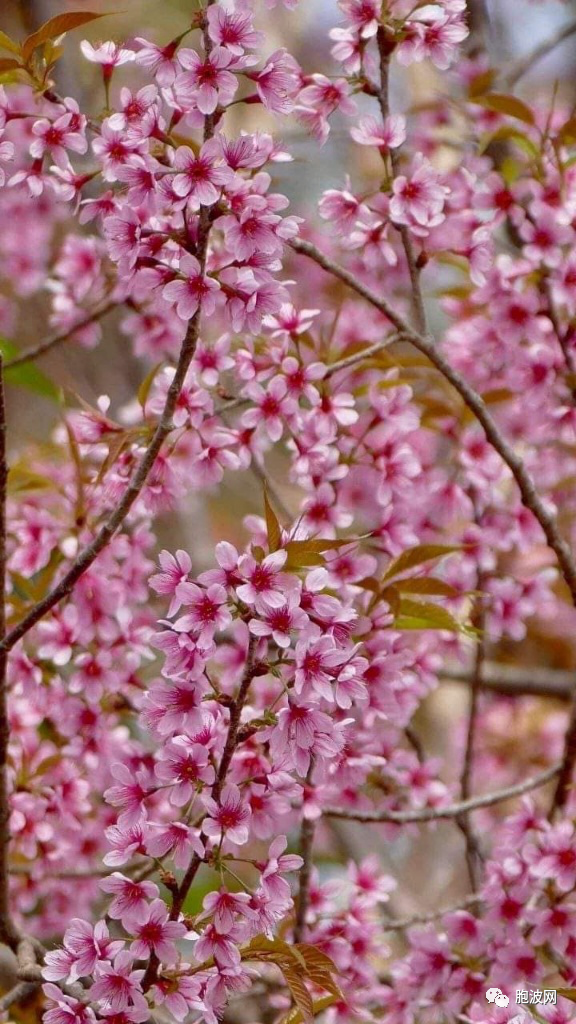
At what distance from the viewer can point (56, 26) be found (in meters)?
1.08

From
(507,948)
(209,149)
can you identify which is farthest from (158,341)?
(507,948)

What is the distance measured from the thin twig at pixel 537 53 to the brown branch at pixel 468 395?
1.14 m

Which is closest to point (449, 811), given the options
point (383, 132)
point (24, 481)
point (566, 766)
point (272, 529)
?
point (566, 766)

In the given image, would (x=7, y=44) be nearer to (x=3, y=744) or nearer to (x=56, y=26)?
(x=56, y=26)

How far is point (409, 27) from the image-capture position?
4.06 feet

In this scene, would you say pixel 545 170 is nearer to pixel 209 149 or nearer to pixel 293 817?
A: pixel 209 149

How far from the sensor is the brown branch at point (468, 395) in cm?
127

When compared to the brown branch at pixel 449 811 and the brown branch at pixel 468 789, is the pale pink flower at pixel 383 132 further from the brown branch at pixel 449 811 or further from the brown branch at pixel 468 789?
the brown branch at pixel 449 811

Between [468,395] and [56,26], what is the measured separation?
606mm

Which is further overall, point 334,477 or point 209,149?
point 334,477

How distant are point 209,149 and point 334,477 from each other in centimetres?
48

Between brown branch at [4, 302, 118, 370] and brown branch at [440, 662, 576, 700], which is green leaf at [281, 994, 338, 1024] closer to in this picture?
brown branch at [4, 302, 118, 370]

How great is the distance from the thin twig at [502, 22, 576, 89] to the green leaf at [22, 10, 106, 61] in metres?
1.36

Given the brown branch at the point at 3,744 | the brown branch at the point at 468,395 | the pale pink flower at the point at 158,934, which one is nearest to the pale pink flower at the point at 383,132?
the brown branch at the point at 468,395
